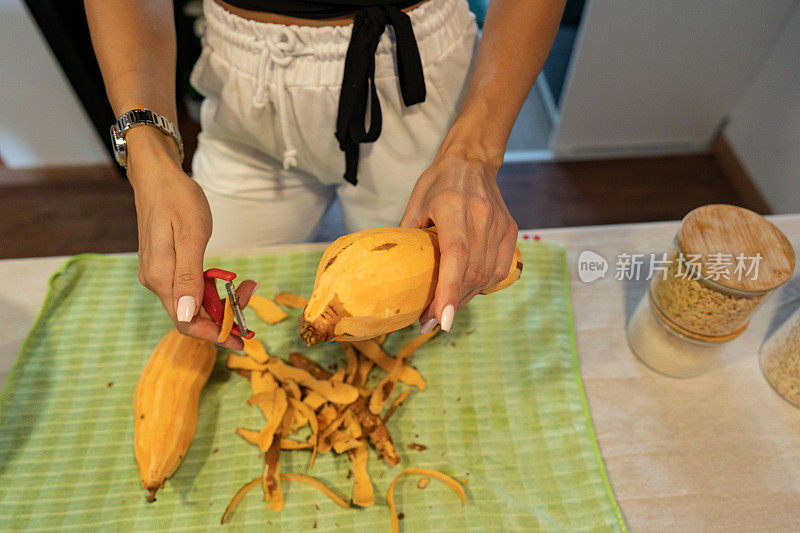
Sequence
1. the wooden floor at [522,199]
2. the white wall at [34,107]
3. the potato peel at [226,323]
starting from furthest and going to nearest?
the wooden floor at [522,199] → the white wall at [34,107] → the potato peel at [226,323]

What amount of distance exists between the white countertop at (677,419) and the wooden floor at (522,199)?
112 cm

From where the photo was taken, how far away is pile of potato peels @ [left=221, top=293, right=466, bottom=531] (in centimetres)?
74

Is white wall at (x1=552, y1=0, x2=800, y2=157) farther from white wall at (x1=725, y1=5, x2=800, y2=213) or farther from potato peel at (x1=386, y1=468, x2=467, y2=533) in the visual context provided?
potato peel at (x1=386, y1=468, x2=467, y2=533)

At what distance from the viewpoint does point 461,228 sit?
590mm

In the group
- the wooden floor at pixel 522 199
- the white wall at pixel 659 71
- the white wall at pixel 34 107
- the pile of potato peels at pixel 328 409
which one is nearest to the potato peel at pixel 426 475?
the pile of potato peels at pixel 328 409

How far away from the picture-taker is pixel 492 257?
2.05ft

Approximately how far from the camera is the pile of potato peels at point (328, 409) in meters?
0.74

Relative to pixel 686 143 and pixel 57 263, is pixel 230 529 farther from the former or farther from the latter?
pixel 686 143

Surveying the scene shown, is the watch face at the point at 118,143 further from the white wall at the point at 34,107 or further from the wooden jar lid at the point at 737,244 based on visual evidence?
the white wall at the point at 34,107

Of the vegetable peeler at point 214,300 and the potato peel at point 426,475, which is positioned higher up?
the vegetable peeler at point 214,300

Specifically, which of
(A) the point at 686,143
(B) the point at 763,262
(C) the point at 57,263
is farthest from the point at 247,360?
(A) the point at 686,143

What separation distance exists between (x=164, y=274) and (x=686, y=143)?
7.55ft

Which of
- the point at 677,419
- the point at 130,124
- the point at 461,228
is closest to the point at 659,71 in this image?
the point at 677,419

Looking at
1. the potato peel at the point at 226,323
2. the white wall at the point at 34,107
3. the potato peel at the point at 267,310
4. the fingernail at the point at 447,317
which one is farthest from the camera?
the white wall at the point at 34,107
